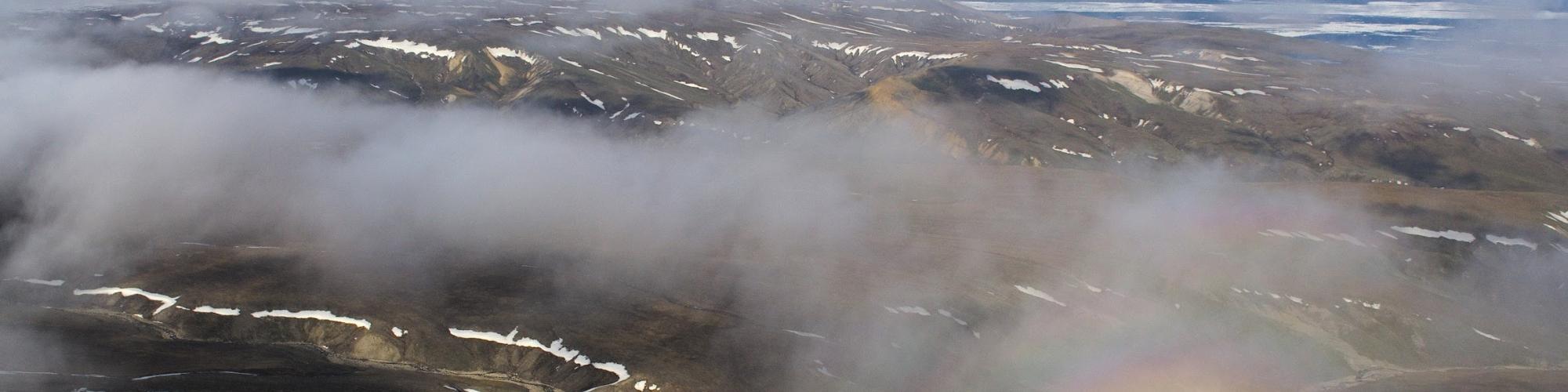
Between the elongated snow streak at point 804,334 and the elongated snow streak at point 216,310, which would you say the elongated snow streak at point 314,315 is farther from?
the elongated snow streak at point 804,334

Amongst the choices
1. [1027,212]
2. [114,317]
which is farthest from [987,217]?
[114,317]

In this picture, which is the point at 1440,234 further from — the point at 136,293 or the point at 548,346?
the point at 136,293

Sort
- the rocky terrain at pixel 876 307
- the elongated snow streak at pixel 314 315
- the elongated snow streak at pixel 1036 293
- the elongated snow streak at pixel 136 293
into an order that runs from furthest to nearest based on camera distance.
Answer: the elongated snow streak at pixel 1036 293 → the elongated snow streak at pixel 136 293 → the elongated snow streak at pixel 314 315 → the rocky terrain at pixel 876 307

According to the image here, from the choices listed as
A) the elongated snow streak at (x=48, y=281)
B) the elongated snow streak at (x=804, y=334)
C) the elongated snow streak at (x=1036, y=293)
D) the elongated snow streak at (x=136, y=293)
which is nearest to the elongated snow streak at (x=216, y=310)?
the elongated snow streak at (x=136, y=293)

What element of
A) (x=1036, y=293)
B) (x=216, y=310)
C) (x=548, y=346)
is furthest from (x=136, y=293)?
(x=1036, y=293)

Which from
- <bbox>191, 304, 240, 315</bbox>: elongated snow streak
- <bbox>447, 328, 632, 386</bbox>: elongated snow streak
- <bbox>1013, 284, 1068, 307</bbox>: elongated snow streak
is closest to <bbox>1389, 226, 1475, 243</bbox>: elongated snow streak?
<bbox>1013, 284, 1068, 307</bbox>: elongated snow streak

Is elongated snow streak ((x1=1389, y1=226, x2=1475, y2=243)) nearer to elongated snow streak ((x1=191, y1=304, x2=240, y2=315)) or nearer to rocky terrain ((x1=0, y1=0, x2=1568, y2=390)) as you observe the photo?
rocky terrain ((x1=0, y1=0, x2=1568, y2=390))
